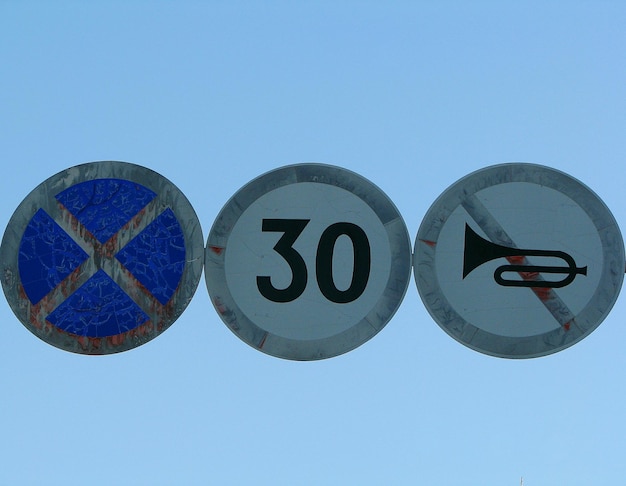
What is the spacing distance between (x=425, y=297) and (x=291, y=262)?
123cm

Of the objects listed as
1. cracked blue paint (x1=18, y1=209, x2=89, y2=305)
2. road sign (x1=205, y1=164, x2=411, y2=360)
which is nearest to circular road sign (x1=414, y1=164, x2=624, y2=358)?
road sign (x1=205, y1=164, x2=411, y2=360)

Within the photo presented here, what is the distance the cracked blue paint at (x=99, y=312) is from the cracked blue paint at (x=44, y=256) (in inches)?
8.4

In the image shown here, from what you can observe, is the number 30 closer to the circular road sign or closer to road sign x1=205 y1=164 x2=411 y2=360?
road sign x1=205 y1=164 x2=411 y2=360

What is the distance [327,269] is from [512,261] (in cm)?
163

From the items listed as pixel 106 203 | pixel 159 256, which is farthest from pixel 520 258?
pixel 106 203

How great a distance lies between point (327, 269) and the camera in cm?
1470

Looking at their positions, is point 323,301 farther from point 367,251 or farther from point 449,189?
point 449,189

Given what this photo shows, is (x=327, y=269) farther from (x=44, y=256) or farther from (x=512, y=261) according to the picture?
(x=44, y=256)

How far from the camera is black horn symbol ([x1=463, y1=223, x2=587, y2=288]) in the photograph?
14.6m

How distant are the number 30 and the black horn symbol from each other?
90cm

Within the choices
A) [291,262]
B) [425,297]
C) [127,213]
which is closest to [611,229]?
[425,297]

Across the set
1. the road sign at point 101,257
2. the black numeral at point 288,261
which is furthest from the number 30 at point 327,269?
the road sign at point 101,257

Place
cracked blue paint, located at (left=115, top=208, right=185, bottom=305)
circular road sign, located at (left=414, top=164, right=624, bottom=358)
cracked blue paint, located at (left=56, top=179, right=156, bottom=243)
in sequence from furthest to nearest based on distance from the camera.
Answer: cracked blue paint, located at (left=56, top=179, right=156, bottom=243), cracked blue paint, located at (left=115, top=208, right=185, bottom=305), circular road sign, located at (left=414, top=164, right=624, bottom=358)

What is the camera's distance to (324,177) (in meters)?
14.8
